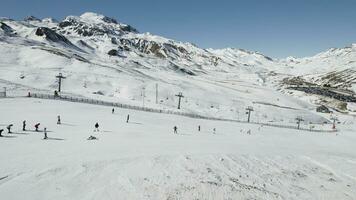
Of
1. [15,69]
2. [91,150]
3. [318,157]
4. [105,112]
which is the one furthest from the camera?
[15,69]

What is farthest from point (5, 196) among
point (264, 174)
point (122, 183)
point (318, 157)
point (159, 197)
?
point (318, 157)

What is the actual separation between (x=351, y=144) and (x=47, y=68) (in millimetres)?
97847

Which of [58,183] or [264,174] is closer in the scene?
[58,183]

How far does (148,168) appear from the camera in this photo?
87.4 ft

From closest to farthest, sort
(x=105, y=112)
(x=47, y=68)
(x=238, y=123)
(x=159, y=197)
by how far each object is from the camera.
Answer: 1. (x=159, y=197)
2. (x=105, y=112)
3. (x=238, y=123)
4. (x=47, y=68)

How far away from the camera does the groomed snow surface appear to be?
72.2 feet

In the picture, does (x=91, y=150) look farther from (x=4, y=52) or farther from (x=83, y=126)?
(x=4, y=52)

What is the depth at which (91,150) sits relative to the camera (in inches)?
1166

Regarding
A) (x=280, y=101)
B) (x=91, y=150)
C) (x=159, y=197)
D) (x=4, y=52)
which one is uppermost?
(x=4, y=52)

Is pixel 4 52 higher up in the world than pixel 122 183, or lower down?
higher up

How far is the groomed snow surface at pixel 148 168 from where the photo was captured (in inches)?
866

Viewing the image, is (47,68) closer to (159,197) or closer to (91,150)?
(91,150)

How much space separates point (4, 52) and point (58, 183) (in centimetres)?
12564

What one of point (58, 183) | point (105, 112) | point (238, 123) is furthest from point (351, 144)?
point (58, 183)
